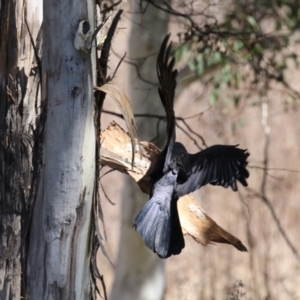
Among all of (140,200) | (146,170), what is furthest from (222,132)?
(146,170)

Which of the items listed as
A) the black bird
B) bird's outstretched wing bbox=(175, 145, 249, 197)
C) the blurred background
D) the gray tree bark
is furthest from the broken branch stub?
the gray tree bark

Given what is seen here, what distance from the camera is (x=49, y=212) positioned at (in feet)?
8.57

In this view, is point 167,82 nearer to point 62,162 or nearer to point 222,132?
point 62,162

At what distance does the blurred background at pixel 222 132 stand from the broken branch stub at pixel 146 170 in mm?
847

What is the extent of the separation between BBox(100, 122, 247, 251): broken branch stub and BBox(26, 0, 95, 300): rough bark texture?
1.69 feet

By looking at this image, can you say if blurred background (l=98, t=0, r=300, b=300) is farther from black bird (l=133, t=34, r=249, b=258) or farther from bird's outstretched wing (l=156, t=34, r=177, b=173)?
bird's outstretched wing (l=156, t=34, r=177, b=173)

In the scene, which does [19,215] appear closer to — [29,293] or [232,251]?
[29,293]

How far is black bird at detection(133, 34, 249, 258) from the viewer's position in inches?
115

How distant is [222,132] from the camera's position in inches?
381

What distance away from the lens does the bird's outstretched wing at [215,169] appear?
308cm

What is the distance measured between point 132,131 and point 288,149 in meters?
7.92

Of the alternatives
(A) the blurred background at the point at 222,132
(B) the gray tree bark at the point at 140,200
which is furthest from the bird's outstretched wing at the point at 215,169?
(B) the gray tree bark at the point at 140,200

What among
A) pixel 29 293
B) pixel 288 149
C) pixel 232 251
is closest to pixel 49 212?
pixel 29 293

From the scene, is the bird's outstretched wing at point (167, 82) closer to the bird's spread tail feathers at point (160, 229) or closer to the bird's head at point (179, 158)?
the bird's head at point (179, 158)
